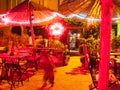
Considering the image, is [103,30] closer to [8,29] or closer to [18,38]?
[18,38]

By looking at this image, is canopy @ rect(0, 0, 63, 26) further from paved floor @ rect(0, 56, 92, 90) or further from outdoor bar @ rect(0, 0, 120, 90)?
paved floor @ rect(0, 56, 92, 90)

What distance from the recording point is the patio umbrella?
10.1m

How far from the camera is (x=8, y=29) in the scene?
19.7 metres

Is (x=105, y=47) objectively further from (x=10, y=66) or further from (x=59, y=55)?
(x=59, y=55)

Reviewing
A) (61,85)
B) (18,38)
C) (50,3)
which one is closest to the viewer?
(61,85)

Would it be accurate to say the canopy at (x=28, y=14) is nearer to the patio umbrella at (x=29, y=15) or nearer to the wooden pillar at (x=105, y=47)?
the patio umbrella at (x=29, y=15)

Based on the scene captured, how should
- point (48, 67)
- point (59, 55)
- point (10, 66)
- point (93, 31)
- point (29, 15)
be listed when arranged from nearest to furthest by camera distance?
point (10, 66) < point (48, 67) < point (29, 15) < point (59, 55) < point (93, 31)

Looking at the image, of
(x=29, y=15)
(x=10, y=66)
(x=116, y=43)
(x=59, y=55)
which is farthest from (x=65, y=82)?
(x=116, y=43)

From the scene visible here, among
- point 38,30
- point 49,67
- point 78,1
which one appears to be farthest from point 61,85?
point 38,30

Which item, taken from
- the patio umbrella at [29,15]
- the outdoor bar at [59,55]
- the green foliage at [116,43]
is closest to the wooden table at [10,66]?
the outdoor bar at [59,55]

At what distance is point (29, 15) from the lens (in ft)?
35.6

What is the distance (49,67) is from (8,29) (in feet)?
40.7

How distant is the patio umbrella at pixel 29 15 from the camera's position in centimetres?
1007

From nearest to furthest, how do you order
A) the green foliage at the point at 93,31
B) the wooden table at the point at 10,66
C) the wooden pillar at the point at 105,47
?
the wooden pillar at the point at 105,47 < the wooden table at the point at 10,66 < the green foliage at the point at 93,31
